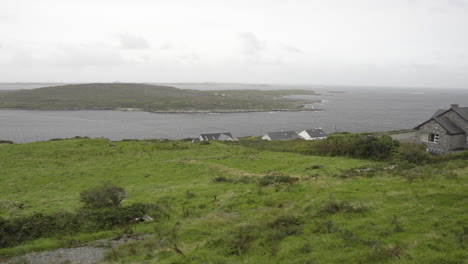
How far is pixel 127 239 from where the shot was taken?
14.1 meters

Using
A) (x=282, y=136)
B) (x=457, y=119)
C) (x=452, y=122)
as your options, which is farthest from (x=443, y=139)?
(x=282, y=136)

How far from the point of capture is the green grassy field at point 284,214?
34.9ft

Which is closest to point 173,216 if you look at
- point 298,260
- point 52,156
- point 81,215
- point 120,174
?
point 81,215

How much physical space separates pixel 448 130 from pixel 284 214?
132ft

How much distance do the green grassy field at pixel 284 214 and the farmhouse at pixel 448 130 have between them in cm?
2172

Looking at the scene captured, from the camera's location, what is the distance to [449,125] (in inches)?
1769

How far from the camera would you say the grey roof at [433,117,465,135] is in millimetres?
43906

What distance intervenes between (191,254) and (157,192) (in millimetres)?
13285

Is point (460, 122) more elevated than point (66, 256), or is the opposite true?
point (460, 122)

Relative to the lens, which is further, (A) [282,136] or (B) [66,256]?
(A) [282,136]

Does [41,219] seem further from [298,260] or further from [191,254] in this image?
[298,260]

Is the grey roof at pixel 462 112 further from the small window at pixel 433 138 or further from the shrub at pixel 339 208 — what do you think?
the shrub at pixel 339 208

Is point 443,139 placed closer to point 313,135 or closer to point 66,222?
point 313,135

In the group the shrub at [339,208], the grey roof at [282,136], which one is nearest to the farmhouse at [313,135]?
the grey roof at [282,136]
